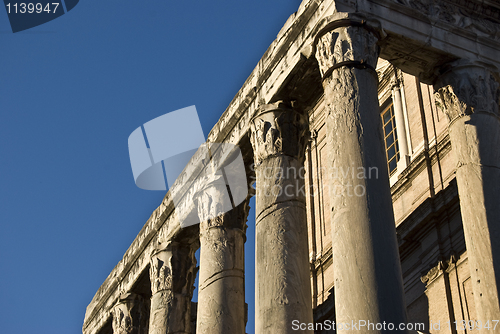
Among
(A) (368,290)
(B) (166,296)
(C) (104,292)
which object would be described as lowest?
(A) (368,290)

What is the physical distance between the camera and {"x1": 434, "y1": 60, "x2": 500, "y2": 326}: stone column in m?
10.9

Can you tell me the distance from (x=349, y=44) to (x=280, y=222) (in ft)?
11.6

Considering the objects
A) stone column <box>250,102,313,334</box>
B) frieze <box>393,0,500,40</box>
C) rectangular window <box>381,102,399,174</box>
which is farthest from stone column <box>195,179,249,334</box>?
frieze <box>393,0,500,40</box>

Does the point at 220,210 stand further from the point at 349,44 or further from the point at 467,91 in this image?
the point at 467,91

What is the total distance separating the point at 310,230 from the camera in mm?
22688

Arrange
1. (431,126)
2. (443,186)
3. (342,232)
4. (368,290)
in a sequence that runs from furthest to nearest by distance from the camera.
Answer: (431,126), (443,186), (342,232), (368,290)

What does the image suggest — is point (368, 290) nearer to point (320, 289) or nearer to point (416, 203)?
point (416, 203)

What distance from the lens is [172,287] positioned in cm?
1852

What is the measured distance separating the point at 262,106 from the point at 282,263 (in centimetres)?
359

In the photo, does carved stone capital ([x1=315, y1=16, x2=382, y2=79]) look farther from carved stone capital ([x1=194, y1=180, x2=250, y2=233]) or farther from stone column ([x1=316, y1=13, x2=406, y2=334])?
carved stone capital ([x1=194, y1=180, x2=250, y2=233])

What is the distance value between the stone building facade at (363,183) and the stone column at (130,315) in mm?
1811

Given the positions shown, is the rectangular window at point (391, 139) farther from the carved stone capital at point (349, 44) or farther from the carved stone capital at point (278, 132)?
the carved stone capital at point (349, 44)

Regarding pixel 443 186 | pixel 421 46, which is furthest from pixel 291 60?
pixel 443 186

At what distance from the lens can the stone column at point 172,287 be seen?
18.3 m
